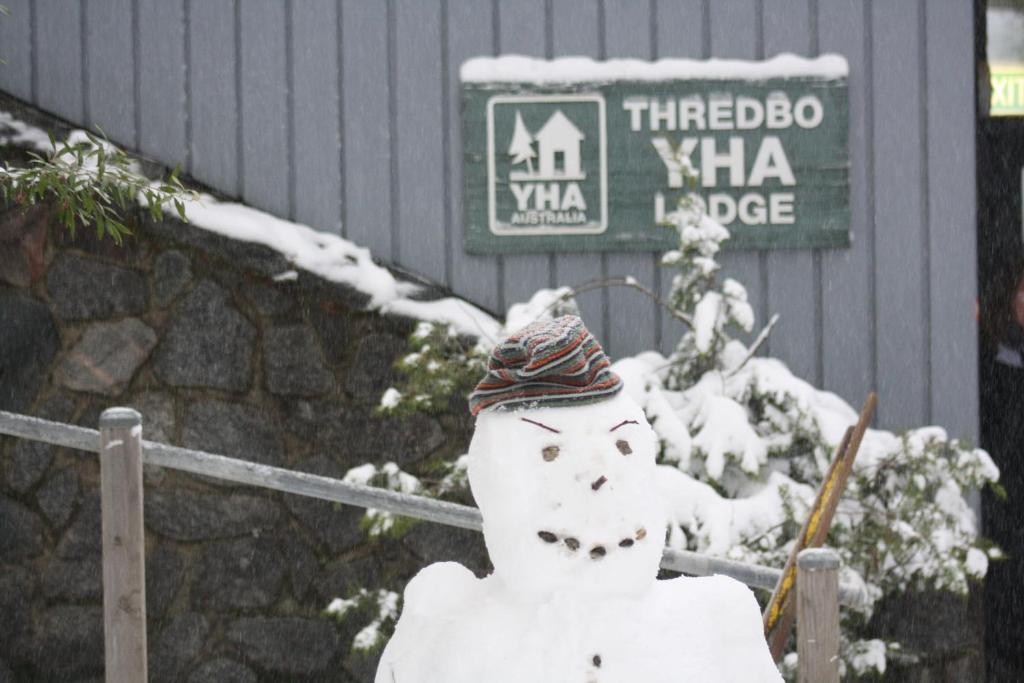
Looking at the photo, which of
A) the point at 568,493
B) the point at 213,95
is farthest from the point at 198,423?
the point at 568,493

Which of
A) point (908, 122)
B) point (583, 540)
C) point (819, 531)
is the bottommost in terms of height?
point (819, 531)

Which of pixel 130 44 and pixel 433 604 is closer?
pixel 433 604

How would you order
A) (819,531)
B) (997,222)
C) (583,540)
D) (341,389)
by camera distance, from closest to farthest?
1. (583,540)
2. (819,531)
3. (341,389)
4. (997,222)

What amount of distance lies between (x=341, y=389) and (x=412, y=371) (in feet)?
1.98

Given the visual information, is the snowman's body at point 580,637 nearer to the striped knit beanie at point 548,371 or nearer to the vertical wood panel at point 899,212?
the striped knit beanie at point 548,371

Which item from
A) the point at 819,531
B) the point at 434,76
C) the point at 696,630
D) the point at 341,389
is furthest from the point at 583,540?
the point at 434,76

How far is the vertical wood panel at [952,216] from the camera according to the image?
4.84 meters

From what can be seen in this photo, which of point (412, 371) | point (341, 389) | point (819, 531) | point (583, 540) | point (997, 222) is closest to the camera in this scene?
point (583, 540)

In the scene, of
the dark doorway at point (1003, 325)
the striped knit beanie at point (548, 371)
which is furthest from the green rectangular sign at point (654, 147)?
the striped knit beanie at point (548, 371)

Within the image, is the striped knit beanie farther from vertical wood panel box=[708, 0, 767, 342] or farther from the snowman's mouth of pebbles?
vertical wood panel box=[708, 0, 767, 342]

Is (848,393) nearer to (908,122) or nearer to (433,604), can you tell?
(908,122)

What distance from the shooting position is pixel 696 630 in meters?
2.05

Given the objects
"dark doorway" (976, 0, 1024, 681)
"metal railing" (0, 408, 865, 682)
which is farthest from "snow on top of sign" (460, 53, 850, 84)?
"metal railing" (0, 408, 865, 682)

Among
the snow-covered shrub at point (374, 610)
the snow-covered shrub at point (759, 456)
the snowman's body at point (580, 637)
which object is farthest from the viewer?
the snow-covered shrub at point (374, 610)
